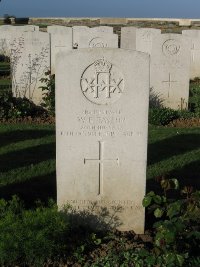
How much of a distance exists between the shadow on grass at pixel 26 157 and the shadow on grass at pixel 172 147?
1535mm

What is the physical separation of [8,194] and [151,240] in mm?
1957

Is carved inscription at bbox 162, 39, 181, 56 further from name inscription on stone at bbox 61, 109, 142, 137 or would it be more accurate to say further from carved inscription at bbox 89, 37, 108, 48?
name inscription on stone at bbox 61, 109, 142, 137

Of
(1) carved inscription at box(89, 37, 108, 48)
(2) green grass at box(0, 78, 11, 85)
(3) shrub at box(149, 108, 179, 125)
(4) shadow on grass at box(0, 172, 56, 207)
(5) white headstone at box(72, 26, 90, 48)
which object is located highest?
(5) white headstone at box(72, 26, 90, 48)

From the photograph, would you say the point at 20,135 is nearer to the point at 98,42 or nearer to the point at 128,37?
the point at 98,42

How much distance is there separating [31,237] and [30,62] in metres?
7.32

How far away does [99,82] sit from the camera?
495cm

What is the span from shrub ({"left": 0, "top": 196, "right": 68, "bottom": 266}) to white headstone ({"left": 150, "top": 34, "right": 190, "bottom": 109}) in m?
7.18

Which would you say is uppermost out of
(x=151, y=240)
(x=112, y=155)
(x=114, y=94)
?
(x=114, y=94)

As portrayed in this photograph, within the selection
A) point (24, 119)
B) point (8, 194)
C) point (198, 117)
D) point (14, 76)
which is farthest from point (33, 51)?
point (8, 194)

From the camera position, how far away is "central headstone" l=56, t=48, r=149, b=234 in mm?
4883

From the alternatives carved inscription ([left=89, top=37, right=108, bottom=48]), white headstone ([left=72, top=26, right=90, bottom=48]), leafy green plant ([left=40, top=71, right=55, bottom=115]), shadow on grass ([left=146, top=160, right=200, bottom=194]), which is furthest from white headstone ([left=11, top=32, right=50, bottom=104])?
white headstone ([left=72, top=26, right=90, bottom=48])

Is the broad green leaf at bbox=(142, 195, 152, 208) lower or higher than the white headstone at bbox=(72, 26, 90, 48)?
lower

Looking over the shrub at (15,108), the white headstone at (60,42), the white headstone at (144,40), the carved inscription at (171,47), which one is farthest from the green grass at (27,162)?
the white headstone at (60,42)

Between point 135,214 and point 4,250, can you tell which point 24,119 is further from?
point 4,250
